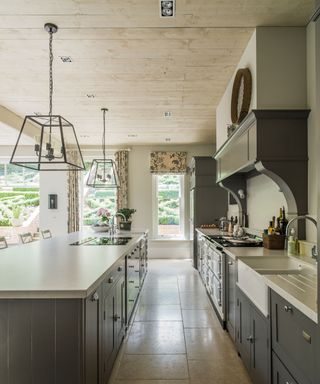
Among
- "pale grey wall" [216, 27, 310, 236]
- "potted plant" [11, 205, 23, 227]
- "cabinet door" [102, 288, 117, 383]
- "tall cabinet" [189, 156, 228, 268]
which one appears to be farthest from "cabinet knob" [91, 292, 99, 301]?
"potted plant" [11, 205, 23, 227]

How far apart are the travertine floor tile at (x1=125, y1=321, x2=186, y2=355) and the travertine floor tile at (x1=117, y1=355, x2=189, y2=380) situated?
108mm

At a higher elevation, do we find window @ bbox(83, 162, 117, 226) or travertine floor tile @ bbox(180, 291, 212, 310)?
window @ bbox(83, 162, 117, 226)

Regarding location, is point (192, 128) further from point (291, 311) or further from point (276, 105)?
point (291, 311)

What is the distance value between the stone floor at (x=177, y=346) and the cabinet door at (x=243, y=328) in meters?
0.16

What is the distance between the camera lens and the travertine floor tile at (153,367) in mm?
2377

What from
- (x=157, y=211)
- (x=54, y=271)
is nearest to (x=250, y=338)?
(x=54, y=271)

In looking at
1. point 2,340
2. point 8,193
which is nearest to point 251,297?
point 2,340

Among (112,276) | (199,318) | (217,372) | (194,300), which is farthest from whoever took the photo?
(194,300)

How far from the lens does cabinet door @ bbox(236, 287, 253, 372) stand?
2.24 meters

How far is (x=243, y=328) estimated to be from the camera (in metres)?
2.40

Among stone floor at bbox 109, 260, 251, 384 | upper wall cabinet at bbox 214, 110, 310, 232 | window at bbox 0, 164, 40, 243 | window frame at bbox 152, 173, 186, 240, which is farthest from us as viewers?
window at bbox 0, 164, 40, 243

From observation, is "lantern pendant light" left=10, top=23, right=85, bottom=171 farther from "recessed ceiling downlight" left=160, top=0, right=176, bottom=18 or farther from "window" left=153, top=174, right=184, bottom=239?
"window" left=153, top=174, right=184, bottom=239

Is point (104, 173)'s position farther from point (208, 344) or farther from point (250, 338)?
point (250, 338)

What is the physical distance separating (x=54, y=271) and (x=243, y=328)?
158cm
